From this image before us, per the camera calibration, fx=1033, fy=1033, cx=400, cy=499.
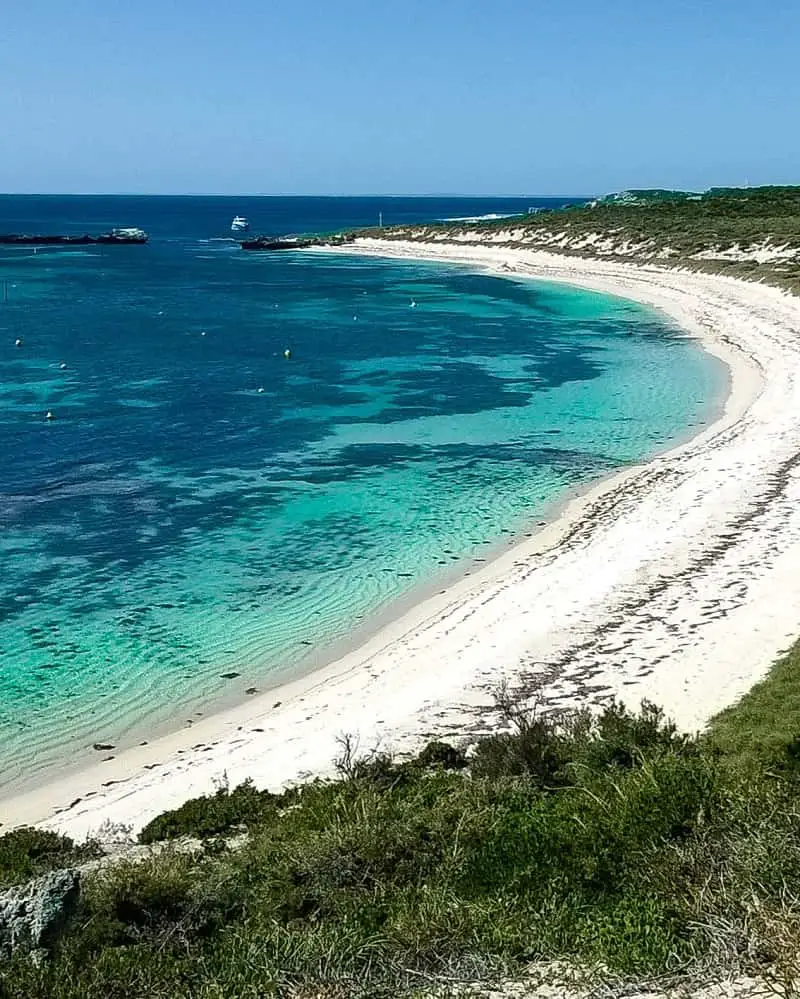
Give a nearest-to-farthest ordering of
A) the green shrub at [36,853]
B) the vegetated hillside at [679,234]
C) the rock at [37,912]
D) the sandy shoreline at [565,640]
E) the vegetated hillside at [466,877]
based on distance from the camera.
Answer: the vegetated hillside at [466,877] → the rock at [37,912] → the green shrub at [36,853] → the sandy shoreline at [565,640] → the vegetated hillside at [679,234]

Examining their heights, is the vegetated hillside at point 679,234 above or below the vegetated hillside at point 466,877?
above

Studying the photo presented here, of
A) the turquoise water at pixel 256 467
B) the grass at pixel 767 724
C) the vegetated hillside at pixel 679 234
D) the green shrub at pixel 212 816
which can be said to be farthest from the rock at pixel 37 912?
the vegetated hillside at pixel 679 234

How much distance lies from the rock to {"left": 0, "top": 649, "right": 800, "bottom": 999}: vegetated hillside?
0.47 feet

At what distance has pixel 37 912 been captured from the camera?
7.30 meters

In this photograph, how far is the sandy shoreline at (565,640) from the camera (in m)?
12.9

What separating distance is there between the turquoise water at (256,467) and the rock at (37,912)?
6.24m

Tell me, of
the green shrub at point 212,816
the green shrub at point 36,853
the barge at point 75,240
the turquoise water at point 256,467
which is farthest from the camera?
the barge at point 75,240

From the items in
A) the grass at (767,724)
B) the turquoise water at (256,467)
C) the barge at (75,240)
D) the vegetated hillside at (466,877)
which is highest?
the barge at (75,240)

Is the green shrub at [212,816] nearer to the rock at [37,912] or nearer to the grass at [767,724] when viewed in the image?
the rock at [37,912]

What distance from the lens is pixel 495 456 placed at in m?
29.2

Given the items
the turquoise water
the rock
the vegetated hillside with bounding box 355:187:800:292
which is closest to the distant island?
the rock

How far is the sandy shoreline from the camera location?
12.9 meters

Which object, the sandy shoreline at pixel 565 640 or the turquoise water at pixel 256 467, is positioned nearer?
the sandy shoreline at pixel 565 640

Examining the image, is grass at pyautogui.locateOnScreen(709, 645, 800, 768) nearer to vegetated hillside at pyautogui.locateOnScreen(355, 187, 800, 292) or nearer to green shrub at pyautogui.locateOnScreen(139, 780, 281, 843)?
green shrub at pyautogui.locateOnScreen(139, 780, 281, 843)
